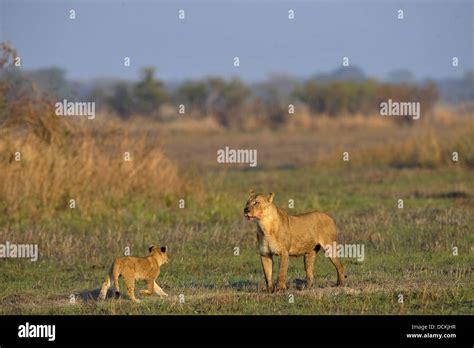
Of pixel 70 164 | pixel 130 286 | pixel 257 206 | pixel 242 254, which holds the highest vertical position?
pixel 70 164

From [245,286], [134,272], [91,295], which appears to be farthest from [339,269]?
[91,295]

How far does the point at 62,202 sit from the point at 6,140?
161 cm

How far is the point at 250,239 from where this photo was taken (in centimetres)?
1605

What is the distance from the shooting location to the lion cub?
11.3m

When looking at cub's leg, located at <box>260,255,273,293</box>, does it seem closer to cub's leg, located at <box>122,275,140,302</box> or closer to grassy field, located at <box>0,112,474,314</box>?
grassy field, located at <box>0,112,474,314</box>

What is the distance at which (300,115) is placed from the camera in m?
54.1

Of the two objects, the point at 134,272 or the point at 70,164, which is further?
the point at 70,164

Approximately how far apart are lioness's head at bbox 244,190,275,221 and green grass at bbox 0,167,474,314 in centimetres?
91

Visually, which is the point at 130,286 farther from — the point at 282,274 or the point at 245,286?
the point at 282,274

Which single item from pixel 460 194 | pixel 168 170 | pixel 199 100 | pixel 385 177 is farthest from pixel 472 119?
pixel 199 100

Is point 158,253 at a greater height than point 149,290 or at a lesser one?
greater

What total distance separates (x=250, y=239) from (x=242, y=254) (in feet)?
3.38

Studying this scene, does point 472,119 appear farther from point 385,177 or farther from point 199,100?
point 199,100
